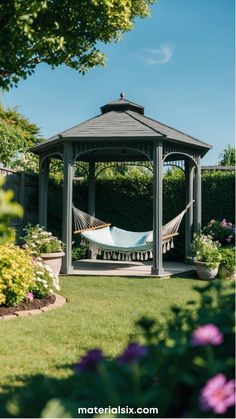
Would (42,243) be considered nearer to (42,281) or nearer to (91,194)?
(42,281)

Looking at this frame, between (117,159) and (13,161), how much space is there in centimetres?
333

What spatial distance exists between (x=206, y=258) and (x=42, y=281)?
3383 mm

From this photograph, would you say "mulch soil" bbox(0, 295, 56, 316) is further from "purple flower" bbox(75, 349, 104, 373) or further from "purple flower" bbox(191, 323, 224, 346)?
"purple flower" bbox(191, 323, 224, 346)

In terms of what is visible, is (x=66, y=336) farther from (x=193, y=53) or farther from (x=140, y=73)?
(x=140, y=73)

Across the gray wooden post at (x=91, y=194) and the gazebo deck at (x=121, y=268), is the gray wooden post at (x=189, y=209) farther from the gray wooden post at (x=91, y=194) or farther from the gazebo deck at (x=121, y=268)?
the gray wooden post at (x=91, y=194)

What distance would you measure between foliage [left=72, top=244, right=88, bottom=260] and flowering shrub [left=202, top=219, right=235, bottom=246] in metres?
3.18

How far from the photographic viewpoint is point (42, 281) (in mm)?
5168

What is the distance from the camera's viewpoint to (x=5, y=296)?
4.58 m

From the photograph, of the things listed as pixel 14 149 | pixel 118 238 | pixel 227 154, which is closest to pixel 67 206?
pixel 118 238

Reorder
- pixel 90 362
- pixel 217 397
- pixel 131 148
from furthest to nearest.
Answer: pixel 131 148 < pixel 90 362 < pixel 217 397

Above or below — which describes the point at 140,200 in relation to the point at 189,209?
above

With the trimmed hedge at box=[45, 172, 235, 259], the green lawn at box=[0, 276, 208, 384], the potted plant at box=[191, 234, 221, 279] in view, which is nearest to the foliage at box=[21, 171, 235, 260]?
the trimmed hedge at box=[45, 172, 235, 259]

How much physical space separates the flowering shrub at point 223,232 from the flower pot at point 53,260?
304 centimetres

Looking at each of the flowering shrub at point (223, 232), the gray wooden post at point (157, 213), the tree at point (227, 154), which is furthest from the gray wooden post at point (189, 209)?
the tree at point (227, 154)
